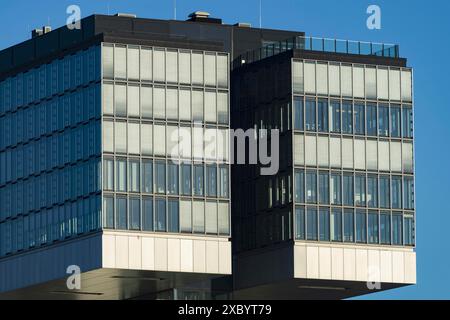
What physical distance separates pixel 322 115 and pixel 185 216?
45.2 feet

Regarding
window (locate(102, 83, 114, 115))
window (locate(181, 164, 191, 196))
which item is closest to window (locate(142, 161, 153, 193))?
window (locate(181, 164, 191, 196))

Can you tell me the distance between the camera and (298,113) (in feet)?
440

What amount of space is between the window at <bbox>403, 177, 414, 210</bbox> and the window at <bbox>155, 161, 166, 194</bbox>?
2005 centimetres

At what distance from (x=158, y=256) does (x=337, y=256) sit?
14.5 metres

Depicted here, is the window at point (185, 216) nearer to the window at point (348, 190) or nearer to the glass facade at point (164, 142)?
the glass facade at point (164, 142)

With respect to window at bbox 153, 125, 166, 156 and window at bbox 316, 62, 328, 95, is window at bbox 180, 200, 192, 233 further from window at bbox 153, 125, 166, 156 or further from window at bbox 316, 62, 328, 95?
window at bbox 316, 62, 328, 95

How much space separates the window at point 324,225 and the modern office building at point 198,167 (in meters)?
0.14

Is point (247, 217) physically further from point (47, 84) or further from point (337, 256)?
point (47, 84)

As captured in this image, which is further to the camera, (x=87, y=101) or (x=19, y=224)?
(x=19, y=224)

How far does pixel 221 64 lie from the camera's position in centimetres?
13425

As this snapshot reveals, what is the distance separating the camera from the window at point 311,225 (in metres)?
133

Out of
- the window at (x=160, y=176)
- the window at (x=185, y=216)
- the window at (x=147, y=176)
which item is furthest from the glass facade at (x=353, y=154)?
the window at (x=147, y=176)

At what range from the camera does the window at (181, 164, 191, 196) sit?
132 metres

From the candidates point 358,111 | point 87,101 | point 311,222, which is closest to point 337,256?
→ point 311,222
